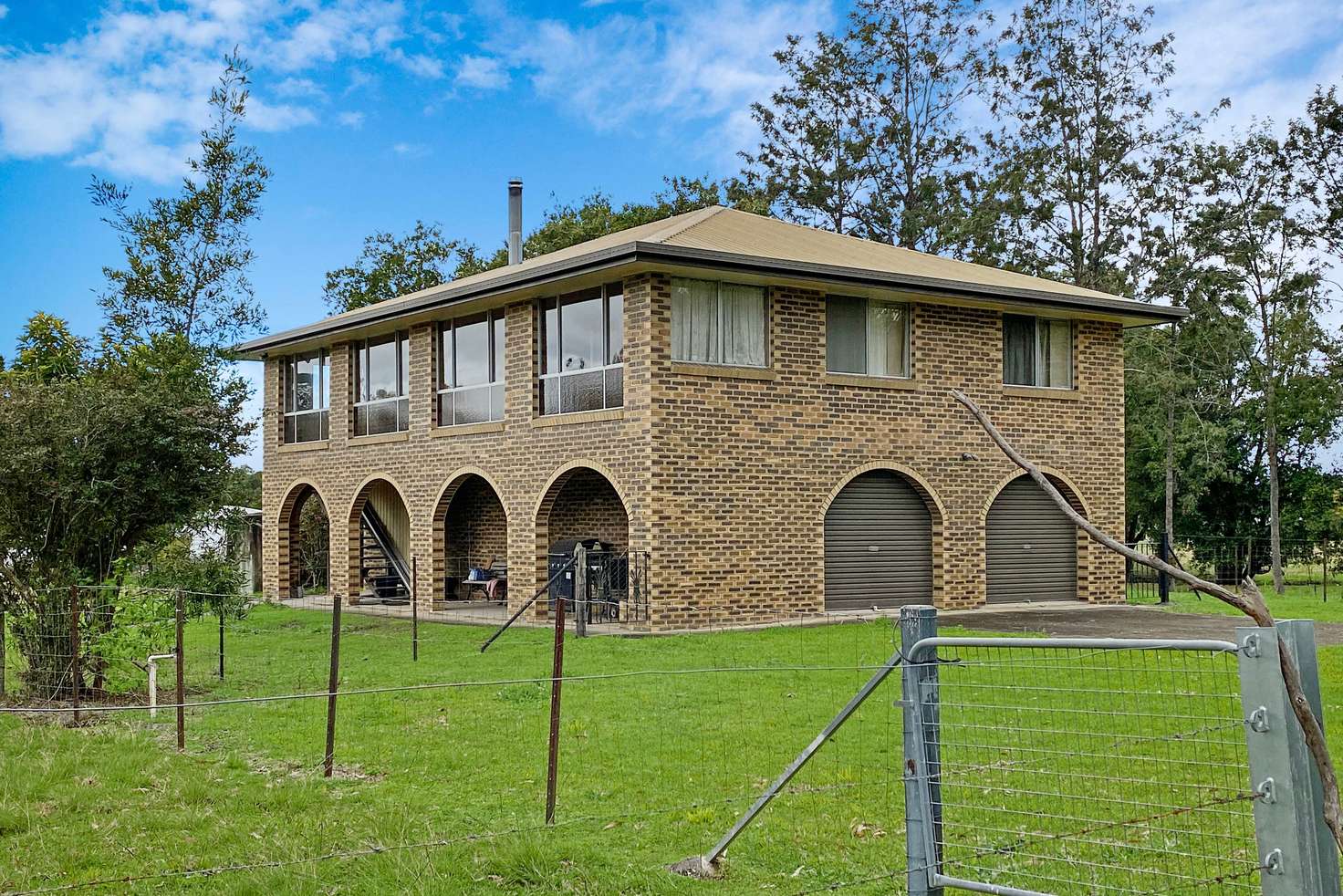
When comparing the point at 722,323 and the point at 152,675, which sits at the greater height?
the point at 722,323

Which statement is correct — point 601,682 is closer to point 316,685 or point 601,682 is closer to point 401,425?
point 316,685

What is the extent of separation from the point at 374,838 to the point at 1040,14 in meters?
40.1

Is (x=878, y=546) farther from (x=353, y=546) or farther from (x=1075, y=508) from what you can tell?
(x=353, y=546)

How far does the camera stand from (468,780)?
827 cm

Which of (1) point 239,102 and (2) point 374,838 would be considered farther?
(1) point 239,102

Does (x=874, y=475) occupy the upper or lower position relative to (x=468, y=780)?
upper

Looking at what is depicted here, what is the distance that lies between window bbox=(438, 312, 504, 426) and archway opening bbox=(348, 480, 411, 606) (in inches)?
122

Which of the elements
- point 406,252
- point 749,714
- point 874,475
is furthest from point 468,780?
point 406,252

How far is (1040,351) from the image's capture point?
22.6 metres

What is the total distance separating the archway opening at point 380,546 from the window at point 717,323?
8514 millimetres

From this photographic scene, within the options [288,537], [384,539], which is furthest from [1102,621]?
[288,537]

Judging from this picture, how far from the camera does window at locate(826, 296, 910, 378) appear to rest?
2031 centimetres

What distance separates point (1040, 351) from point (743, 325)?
20.6ft

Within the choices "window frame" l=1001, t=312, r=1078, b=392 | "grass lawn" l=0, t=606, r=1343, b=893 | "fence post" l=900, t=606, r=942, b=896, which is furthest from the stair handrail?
"fence post" l=900, t=606, r=942, b=896
